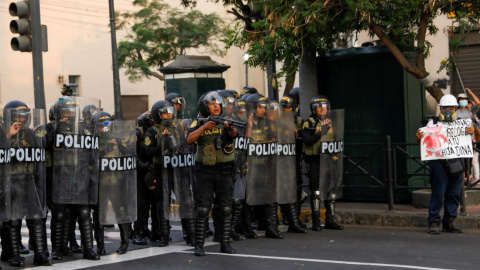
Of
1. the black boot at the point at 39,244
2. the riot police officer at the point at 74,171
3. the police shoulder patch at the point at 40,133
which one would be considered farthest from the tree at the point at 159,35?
the black boot at the point at 39,244

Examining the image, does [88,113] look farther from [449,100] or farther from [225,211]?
[449,100]

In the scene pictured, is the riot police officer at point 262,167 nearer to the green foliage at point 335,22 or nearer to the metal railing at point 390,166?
the green foliage at point 335,22

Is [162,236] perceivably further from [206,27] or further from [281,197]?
[206,27]

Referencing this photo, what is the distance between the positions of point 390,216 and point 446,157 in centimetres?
147

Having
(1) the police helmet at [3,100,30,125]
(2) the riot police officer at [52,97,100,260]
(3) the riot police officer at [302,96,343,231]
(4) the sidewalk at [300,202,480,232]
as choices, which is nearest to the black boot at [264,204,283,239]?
(3) the riot police officer at [302,96,343,231]

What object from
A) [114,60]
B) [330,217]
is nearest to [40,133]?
[330,217]

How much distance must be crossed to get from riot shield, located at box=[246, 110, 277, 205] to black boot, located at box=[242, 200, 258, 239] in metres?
0.23

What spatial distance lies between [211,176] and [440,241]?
297 centimetres

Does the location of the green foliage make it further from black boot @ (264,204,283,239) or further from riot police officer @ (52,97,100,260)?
riot police officer @ (52,97,100,260)

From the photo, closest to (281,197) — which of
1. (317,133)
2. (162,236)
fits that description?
(317,133)

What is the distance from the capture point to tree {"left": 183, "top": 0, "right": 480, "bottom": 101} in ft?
39.7

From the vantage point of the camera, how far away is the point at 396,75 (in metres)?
13.4

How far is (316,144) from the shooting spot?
11742 mm

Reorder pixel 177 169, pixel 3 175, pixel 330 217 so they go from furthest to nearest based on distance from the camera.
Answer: pixel 330 217, pixel 177 169, pixel 3 175
